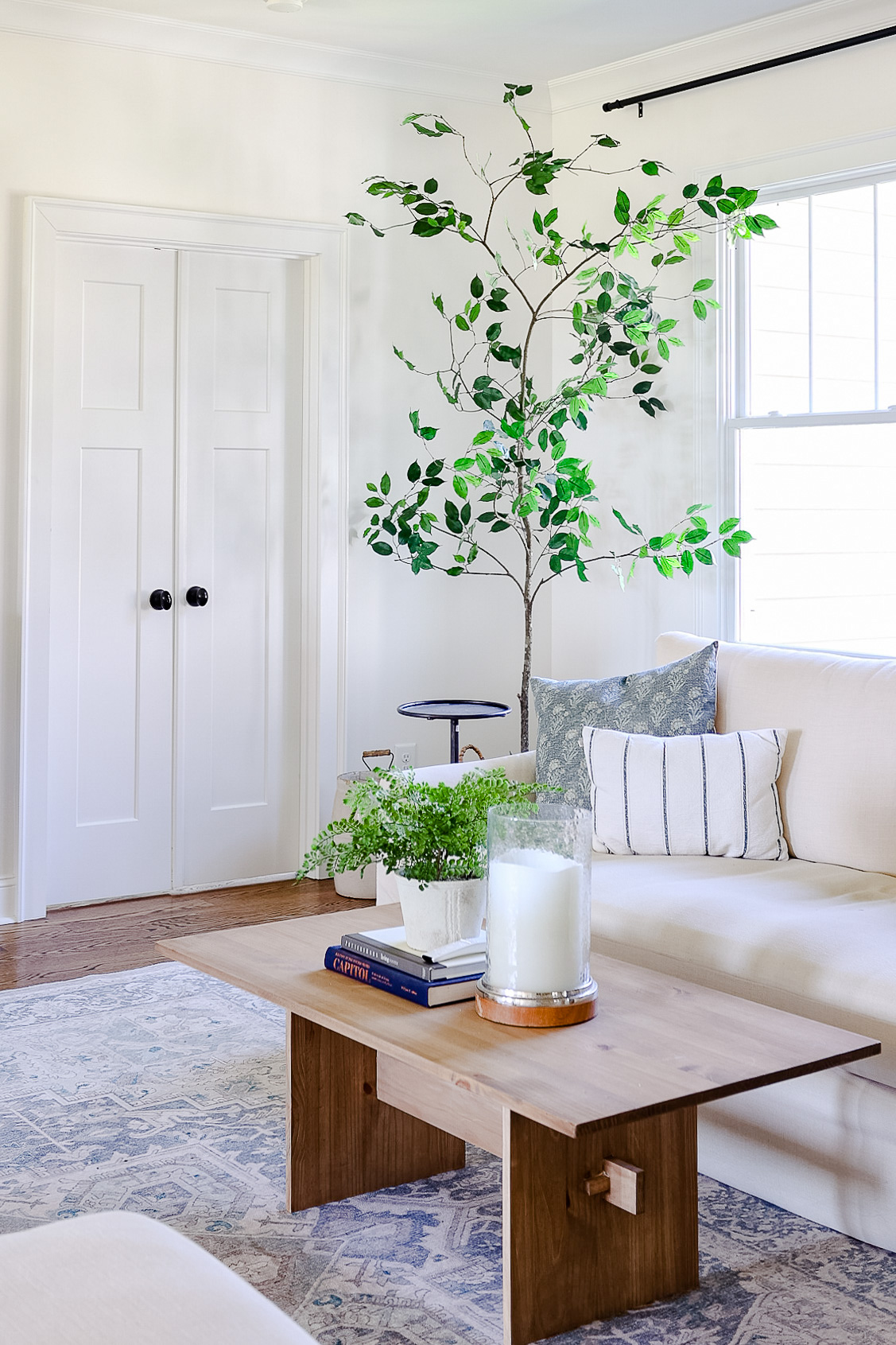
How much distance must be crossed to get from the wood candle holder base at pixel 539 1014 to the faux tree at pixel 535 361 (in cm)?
236

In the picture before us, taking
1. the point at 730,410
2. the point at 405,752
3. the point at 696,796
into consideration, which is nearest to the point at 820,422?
the point at 730,410

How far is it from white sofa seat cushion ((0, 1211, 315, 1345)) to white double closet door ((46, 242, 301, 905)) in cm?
312

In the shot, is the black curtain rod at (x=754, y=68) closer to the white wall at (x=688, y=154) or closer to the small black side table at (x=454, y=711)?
the white wall at (x=688, y=154)

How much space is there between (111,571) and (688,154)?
2.33 meters

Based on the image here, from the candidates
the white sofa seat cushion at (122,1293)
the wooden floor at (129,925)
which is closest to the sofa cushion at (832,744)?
the wooden floor at (129,925)

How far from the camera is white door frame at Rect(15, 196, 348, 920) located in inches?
163

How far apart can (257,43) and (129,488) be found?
1492 millimetres

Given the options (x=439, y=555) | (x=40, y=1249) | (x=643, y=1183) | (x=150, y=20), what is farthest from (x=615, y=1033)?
(x=150, y=20)

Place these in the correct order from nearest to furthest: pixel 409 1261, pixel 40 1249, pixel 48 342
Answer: pixel 40 1249 → pixel 409 1261 → pixel 48 342

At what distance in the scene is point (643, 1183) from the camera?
1.98 metres

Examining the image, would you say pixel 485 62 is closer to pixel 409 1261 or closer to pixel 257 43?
pixel 257 43

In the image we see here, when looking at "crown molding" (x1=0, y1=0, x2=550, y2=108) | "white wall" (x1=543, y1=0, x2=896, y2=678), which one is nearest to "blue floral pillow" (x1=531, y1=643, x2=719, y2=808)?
"white wall" (x1=543, y1=0, x2=896, y2=678)

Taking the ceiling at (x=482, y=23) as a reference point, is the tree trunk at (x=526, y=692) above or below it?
below

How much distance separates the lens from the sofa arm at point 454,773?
10.6ft
